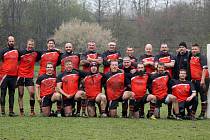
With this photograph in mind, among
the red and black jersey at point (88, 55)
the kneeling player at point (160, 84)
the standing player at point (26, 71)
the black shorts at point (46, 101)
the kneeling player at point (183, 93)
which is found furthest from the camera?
the red and black jersey at point (88, 55)

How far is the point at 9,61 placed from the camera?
10.3m

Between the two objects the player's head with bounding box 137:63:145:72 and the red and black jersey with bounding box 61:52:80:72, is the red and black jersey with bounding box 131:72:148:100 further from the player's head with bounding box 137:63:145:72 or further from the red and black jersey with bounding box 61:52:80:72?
the red and black jersey with bounding box 61:52:80:72

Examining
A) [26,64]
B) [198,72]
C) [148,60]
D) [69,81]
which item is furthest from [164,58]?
[26,64]

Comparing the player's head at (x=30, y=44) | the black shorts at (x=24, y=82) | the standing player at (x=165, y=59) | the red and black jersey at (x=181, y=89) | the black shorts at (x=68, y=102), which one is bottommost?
the black shorts at (x=68, y=102)

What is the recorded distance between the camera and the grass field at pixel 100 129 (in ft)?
24.6

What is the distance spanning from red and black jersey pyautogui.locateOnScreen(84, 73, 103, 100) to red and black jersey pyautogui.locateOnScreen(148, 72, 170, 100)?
1236mm

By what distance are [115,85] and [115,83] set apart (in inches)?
2.0

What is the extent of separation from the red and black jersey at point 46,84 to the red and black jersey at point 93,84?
2.54 ft

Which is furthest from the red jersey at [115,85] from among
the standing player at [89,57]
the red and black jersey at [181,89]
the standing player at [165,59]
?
the red and black jersey at [181,89]

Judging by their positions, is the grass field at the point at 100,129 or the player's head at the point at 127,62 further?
the player's head at the point at 127,62

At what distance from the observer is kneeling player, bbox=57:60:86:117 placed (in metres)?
10.3

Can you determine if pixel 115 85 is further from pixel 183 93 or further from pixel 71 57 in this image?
pixel 183 93

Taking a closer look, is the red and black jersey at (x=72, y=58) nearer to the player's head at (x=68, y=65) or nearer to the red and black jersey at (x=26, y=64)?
the player's head at (x=68, y=65)

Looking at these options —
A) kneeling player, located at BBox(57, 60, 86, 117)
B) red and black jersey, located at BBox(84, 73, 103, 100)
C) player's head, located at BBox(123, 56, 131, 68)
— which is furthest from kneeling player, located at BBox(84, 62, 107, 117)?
player's head, located at BBox(123, 56, 131, 68)
